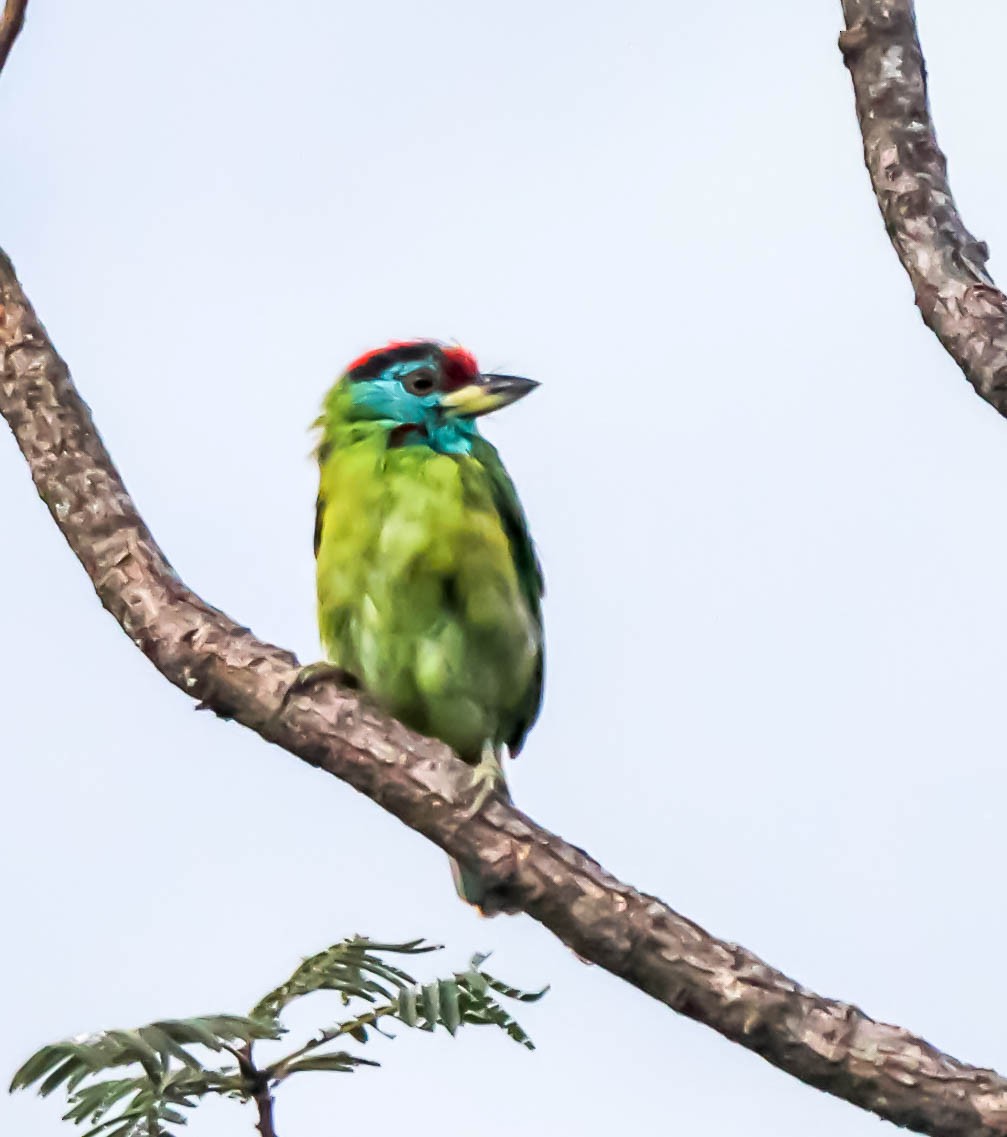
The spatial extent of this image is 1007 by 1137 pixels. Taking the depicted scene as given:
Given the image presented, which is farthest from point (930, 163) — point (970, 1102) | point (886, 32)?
point (970, 1102)

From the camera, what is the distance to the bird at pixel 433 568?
409cm

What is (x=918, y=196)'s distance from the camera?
127 inches

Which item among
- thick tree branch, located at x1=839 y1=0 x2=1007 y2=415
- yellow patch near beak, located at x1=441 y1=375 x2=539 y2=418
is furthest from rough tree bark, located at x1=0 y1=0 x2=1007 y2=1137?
yellow patch near beak, located at x1=441 y1=375 x2=539 y2=418

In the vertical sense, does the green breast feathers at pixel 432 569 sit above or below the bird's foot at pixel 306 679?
above

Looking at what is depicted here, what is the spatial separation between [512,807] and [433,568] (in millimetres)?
1024

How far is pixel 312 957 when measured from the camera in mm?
2990

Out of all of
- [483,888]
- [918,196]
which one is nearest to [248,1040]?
[483,888]

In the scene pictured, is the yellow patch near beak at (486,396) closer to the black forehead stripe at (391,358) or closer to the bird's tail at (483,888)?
the black forehead stripe at (391,358)

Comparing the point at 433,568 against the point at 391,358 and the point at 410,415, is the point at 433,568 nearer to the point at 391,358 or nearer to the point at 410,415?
the point at 410,415

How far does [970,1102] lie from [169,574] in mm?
1693

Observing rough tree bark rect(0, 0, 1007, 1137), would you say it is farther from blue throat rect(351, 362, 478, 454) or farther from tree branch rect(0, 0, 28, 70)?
blue throat rect(351, 362, 478, 454)

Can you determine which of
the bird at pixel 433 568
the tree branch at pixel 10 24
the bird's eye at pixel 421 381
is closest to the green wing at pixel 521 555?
the bird at pixel 433 568

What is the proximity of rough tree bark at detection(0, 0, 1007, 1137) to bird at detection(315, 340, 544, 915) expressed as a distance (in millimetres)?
799

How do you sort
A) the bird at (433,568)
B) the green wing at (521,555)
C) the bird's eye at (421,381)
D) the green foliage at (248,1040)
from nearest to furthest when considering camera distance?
the green foliage at (248,1040) < the bird at (433,568) < the green wing at (521,555) < the bird's eye at (421,381)
